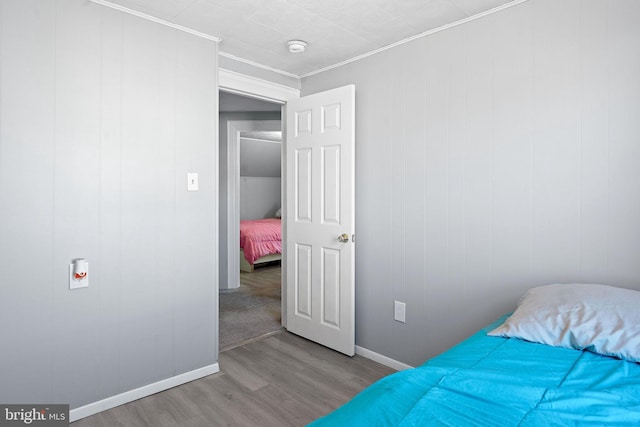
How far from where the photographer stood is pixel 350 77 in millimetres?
3055

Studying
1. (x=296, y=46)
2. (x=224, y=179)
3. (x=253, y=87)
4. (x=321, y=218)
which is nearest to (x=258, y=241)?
(x=224, y=179)

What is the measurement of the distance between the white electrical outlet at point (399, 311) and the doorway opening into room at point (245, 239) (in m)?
1.28

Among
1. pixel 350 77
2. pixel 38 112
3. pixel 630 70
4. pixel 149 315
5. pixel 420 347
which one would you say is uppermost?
pixel 350 77

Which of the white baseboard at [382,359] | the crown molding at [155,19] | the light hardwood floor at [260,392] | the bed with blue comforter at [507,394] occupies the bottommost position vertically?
the light hardwood floor at [260,392]

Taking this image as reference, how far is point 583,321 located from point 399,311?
1391 millimetres

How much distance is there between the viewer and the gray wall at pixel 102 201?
1.94 metres

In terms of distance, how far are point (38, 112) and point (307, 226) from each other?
Result: 6.46 feet

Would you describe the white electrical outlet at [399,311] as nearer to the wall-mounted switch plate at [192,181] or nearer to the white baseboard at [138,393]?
the white baseboard at [138,393]

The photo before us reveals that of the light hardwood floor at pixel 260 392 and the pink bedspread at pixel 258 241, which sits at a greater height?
the pink bedspread at pixel 258 241

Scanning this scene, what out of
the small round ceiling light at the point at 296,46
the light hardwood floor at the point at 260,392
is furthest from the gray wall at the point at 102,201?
the small round ceiling light at the point at 296,46

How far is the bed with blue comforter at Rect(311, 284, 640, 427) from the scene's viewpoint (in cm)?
99

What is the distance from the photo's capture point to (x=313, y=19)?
2.34 metres

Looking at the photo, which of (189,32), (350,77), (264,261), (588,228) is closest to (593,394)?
(588,228)

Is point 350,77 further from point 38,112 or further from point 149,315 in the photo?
point 149,315
